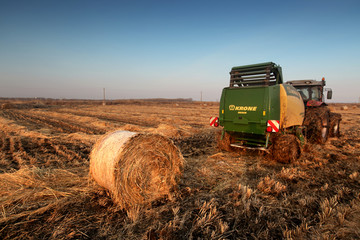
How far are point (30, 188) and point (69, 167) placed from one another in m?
1.47

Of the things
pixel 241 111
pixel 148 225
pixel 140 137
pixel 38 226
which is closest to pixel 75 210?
pixel 38 226

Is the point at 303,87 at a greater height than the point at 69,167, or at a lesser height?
greater

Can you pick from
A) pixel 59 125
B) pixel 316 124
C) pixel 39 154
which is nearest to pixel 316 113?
pixel 316 124

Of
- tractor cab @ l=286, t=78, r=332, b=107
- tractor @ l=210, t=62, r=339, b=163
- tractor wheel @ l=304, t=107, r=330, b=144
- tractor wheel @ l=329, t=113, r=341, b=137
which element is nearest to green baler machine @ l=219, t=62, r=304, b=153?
tractor @ l=210, t=62, r=339, b=163

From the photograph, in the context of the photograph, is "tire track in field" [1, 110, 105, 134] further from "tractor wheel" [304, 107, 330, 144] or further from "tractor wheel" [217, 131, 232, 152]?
"tractor wheel" [304, 107, 330, 144]

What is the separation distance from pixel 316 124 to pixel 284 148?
3.14 meters

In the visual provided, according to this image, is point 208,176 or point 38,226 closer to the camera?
point 38,226

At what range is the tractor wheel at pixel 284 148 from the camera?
5168 mm

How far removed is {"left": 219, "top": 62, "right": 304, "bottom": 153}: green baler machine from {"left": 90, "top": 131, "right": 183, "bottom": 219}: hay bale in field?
9.07ft

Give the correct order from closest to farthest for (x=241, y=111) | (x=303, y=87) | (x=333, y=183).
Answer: (x=333, y=183) < (x=241, y=111) < (x=303, y=87)

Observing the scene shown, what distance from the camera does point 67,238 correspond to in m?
2.41

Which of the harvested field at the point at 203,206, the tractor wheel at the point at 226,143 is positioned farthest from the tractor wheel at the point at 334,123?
the tractor wheel at the point at 226,143

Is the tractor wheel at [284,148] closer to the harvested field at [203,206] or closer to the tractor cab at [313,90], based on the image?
the harvested field at [203,206]

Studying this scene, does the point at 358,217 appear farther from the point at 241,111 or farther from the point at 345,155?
the point at 345,155
